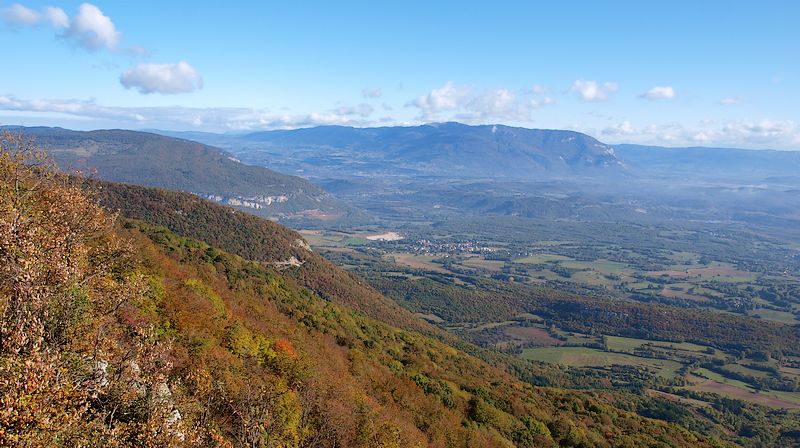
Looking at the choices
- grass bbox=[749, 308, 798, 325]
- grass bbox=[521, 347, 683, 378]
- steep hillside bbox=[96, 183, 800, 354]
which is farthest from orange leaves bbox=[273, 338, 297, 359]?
grass bbox=[749, 308, 798, 325]

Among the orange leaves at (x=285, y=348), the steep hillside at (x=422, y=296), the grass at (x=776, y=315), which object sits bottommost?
the grass at (x=776, y=315)

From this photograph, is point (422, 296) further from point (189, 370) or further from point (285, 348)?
point (189, 370)

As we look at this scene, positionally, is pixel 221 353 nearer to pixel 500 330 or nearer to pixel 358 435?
pixel 358 435

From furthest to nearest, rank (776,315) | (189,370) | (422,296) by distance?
(776,315) < (422,296) < (189,370)

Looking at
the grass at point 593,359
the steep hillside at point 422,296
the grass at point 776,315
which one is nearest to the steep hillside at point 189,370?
the steep hillside at point 422,296

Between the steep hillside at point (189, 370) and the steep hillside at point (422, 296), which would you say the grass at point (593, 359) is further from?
the steep hillside at point (189, 370)

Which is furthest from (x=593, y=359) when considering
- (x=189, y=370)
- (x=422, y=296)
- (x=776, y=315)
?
(x=189, y=370)

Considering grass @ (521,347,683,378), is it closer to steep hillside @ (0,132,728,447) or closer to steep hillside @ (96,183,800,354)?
steep hillside @ (96,183,800,354)

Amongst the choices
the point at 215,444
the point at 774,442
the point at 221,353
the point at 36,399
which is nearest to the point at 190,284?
the point at 221,353
